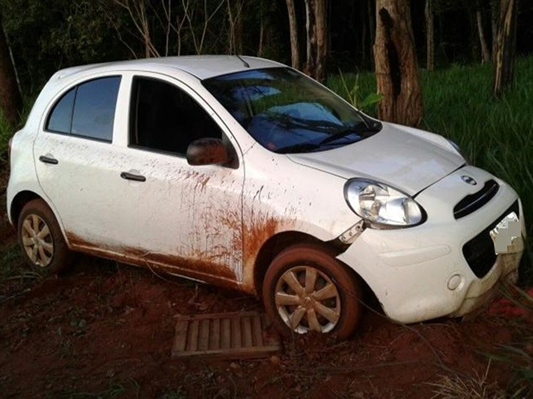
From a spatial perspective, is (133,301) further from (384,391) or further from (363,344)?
(384,391)

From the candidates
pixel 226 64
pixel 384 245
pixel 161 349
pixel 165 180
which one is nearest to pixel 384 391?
pixel 384 245

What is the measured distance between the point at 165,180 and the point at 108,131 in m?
0.70

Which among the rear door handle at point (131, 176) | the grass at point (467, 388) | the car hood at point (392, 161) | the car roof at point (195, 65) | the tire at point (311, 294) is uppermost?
the car roof at point (195, 65)

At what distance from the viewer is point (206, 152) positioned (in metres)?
3.94

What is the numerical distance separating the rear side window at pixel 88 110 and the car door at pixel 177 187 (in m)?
0.22

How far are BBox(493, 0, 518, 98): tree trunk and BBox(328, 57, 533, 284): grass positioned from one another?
0.19 m

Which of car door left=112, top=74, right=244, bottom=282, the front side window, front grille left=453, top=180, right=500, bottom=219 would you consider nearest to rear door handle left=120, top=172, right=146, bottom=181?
car door left=112, top=74, right=244, bottom=282

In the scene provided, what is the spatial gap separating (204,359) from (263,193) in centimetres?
102

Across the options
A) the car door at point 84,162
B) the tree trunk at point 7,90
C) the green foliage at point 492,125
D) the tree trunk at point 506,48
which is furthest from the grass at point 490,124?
the tree trunk at point 7,90

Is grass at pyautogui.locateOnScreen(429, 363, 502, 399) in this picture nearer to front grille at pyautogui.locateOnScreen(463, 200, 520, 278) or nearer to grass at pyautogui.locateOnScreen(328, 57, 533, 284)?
front grille at pyautogui.locateOnScreen(463, 200, 520, 278)

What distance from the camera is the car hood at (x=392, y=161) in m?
3.80

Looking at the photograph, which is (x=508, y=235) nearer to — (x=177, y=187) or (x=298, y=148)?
(x=298, y=148)

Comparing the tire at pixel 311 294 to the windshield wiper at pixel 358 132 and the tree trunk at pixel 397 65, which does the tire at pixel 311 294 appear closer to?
the windshield wiper at pixel 358 132

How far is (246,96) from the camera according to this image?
4.46 m
